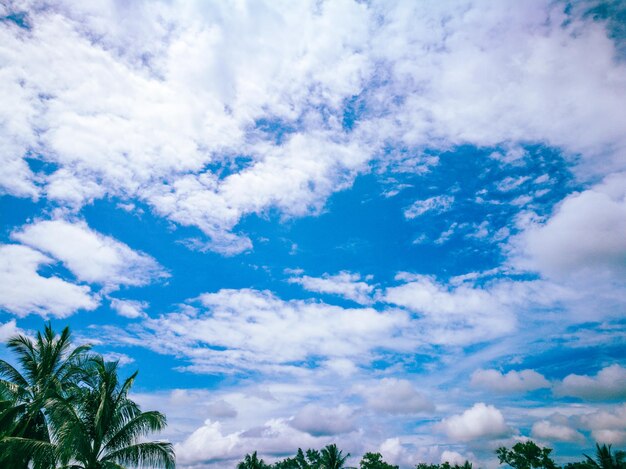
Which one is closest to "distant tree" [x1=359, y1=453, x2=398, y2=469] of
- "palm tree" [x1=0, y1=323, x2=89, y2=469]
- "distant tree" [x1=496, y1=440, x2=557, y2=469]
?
"distant tree" [x1=496, y1=440, x2=557, y2=469]

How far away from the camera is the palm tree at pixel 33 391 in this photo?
14.9m

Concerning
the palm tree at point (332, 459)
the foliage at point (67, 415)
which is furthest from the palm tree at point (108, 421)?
the palm tree at point (332, 459)

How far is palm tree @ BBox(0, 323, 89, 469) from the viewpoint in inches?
585

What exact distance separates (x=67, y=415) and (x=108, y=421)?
178cm

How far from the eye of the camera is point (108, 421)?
16500 millimetres

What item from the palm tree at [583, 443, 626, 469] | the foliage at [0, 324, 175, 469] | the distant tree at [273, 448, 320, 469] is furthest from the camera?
the distant tree at [273, 448, 320, 469]

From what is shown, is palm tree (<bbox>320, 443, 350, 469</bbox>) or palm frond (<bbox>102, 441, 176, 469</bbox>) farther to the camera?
palm tree (<bbox>320, 443, 350, 469</bbox>)

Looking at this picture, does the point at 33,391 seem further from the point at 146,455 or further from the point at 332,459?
the point at 332,459

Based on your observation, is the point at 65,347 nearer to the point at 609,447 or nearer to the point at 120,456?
the point at 120,456

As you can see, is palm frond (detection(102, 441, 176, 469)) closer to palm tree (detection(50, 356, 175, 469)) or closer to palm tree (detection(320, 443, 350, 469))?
palm tree (detection(50, 356, 175, 469))

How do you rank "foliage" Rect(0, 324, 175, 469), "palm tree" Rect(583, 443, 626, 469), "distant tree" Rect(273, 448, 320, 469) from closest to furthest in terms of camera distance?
"foliage" Rect(0, 324, 175, 469) < "palm tree" Rect(583, 443, 626, 469) < "distant tree" Rect(273, 448, 320, 469)

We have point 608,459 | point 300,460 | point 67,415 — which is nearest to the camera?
point 67,415

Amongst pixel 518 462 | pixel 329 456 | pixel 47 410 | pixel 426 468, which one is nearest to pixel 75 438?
pixel 47 410

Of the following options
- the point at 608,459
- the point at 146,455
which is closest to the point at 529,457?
the point at 608,459
